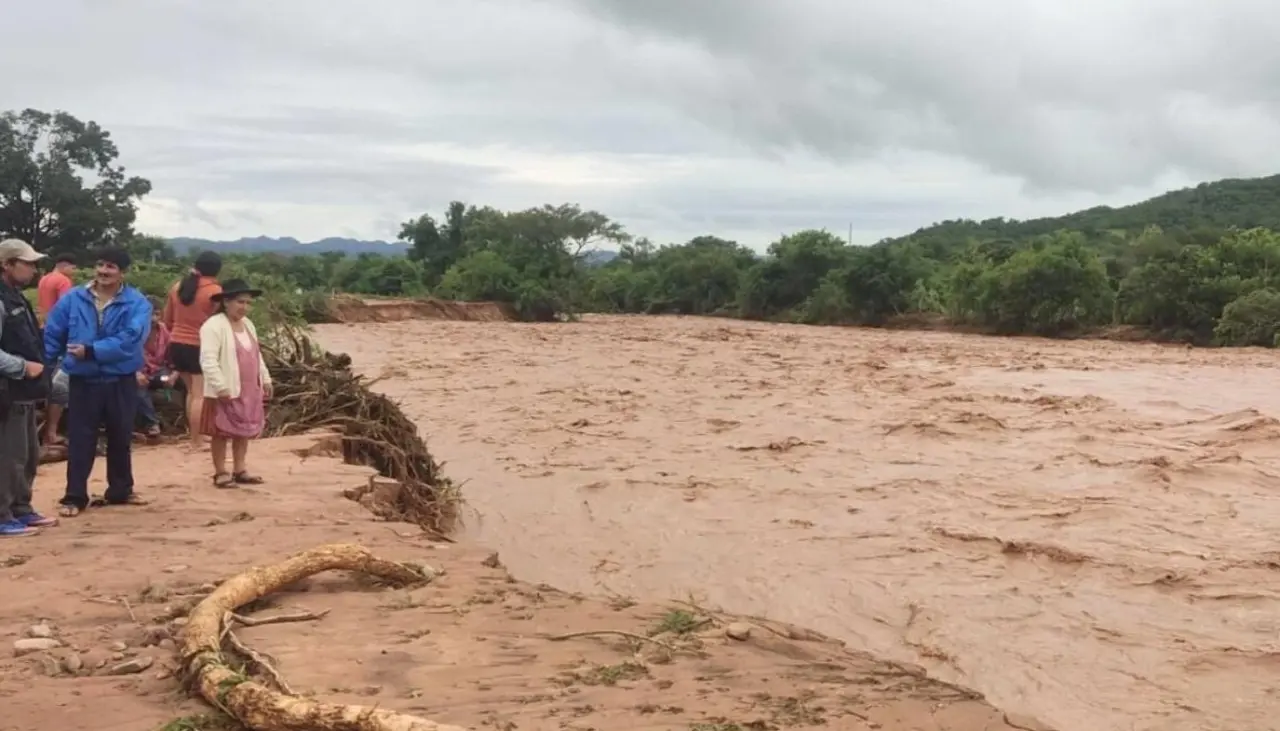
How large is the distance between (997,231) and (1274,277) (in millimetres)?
48710

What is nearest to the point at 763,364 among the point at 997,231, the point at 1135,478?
the point at 1135,478

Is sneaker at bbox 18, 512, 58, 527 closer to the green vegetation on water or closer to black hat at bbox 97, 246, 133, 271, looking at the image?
black hat at bbox 97, 246, 133, 271

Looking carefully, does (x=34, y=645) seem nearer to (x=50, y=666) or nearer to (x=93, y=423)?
(x=50, y=666)

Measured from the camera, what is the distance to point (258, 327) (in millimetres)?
11844

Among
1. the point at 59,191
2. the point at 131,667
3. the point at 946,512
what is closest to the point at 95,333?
the point at 131,667

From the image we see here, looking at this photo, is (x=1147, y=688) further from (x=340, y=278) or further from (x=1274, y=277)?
(x=340, y=278)

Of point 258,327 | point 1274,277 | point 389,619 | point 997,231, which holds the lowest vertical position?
point 389,619

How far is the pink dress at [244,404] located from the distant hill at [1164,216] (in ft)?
170

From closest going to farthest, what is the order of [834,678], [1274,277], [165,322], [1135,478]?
1. [834,678]
2. [165,322]
3. [1135,478]
4. [1274,277]

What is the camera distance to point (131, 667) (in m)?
4.22

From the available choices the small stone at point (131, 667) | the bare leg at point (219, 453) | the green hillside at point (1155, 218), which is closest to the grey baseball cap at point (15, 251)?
the bare leg at point (219, 453)

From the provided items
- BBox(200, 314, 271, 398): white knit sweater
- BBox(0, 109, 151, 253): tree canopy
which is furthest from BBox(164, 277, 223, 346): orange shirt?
Answer: BBox(0, 109, 151, 253): tree canopy

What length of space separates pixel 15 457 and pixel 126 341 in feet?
2.91

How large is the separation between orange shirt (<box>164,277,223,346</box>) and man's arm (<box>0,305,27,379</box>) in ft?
7.86
